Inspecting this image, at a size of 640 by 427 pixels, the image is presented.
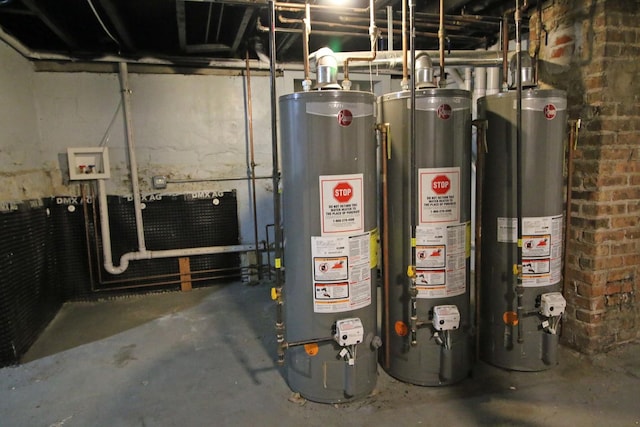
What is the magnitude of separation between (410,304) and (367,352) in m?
0.31

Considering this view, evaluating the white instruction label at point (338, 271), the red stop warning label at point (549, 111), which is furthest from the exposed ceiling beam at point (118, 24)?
the red stop warning label at point (549, 111)

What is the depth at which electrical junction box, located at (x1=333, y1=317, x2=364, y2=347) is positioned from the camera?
5.72ft

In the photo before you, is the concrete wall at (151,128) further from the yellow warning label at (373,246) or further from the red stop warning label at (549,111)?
the red stop warning label at (549,111)

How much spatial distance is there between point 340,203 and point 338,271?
1.01 feet

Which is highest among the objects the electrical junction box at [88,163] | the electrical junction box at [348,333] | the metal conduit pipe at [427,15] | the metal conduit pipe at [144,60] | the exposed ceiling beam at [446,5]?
the exposed ceiling beam at [446,5]

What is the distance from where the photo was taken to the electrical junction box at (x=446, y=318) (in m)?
1.87

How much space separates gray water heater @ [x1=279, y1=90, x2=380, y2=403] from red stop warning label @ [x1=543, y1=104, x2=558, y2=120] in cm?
91

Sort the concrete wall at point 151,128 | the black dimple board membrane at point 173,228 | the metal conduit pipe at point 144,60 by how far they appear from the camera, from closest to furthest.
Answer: the metal conduit pipe at point 144,60 → the concrete wall at point 151,128 → the black dimple board membrane at point 173,228

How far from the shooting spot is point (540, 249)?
6.62 feet

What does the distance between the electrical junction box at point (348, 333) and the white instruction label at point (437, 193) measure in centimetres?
58

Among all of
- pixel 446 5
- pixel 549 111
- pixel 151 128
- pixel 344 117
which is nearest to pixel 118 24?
pixel 151 128

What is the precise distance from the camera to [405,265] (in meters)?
1.94

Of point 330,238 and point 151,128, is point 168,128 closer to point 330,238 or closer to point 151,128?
point 151,128

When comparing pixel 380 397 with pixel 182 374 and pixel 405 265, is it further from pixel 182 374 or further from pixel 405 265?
pixel 182 374
